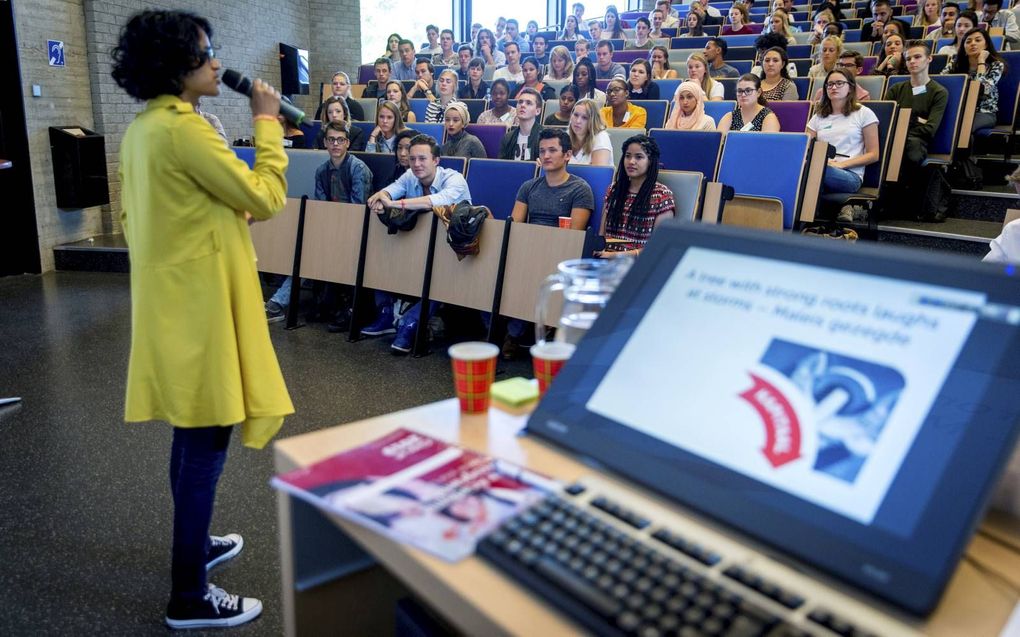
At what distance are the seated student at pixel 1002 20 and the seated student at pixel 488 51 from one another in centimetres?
475

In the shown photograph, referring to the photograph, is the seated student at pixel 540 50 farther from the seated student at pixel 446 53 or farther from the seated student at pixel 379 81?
the seated student at pixel 379 81

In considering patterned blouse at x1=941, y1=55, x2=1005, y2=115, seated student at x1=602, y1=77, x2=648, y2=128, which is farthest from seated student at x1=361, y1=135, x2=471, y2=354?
patterned blouse at x1=941, y1=55, x2=1005, y2=115

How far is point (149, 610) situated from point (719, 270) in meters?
1.65

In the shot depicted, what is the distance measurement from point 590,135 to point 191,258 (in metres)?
3.31

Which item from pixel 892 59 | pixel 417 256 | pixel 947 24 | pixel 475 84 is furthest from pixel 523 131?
pixel 947 24

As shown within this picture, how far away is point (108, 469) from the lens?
262 cm

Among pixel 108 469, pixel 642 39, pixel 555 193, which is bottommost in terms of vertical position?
pixel 108 469

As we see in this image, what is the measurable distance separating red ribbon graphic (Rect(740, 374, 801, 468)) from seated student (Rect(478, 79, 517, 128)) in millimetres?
5394

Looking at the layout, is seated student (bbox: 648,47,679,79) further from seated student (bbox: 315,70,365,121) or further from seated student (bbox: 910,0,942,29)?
seated student (bbox: 315,70,365,121)

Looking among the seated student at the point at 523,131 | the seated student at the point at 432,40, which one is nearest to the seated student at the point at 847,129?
the seated student at the point at 523,131

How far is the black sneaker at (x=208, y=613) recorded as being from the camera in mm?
1805

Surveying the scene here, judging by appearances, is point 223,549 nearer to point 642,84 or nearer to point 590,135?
point 590,135

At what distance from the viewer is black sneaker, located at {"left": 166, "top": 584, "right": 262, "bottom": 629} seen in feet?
5.92

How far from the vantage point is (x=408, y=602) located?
1196mm
